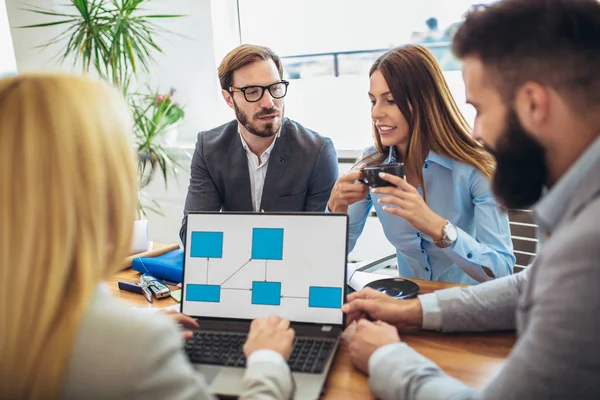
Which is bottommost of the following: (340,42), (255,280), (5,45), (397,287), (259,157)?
(397,287)

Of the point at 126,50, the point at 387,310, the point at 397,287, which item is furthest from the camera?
the point at 126,50

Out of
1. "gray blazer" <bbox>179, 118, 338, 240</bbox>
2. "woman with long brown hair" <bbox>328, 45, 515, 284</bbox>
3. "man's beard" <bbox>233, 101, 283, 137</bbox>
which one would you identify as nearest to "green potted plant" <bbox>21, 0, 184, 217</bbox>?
"gray blazer" <bbox>179, 118, 338, 240</bbox>

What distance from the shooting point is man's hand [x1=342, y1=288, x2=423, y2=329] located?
125cm

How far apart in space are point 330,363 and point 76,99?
2.27 ft

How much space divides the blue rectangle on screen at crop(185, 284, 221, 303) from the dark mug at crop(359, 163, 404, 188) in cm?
52

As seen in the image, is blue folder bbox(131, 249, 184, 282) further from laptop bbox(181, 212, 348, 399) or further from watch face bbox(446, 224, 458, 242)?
watch face bbox(446, 224, 458, 242)

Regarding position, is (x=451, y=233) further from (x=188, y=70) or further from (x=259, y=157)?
(x=188, y=70)

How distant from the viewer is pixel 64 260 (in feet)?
2.28

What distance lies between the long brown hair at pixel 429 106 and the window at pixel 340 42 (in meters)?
1.49

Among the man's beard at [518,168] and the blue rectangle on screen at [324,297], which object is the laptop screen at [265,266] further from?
the man's beard at [518,168]

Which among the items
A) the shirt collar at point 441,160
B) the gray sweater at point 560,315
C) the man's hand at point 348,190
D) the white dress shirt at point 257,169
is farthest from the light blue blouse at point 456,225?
the gray sweater at point 560,315

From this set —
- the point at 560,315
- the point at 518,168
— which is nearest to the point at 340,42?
the point at 518,168

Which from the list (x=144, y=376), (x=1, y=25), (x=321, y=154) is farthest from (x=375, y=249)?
(x=1, y=25)

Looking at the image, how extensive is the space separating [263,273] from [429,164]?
876 millimetres
